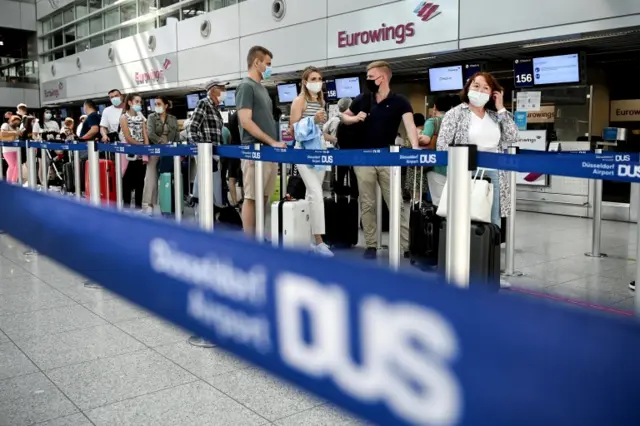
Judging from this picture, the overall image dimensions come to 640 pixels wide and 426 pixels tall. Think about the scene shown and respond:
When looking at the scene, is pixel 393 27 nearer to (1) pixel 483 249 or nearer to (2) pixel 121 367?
(1) pixel 483 249

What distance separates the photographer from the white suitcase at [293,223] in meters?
5.42

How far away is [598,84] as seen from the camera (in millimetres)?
12898

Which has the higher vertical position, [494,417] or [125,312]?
[494,417]

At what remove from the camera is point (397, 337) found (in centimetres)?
77

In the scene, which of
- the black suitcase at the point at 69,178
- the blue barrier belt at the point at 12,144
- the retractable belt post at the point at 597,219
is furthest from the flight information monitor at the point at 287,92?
the retractable belt post at the point at 597,219

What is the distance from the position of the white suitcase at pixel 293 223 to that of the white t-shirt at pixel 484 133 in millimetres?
1699

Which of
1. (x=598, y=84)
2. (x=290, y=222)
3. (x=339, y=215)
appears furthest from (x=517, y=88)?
(x=290, y=222)

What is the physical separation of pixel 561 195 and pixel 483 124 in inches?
228

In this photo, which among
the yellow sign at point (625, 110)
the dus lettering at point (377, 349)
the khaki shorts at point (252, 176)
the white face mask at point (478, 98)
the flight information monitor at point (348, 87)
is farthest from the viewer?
the yellow sign at point (625, 110)

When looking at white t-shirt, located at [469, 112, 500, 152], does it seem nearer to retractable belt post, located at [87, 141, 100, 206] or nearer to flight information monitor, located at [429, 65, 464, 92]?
retractable belt post, located at [87, 141, 100, 206]

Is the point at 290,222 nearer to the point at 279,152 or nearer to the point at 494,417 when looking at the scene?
the point at 279,152

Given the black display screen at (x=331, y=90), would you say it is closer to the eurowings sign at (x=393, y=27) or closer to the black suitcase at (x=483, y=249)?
the eurowings sign at (x=393, y=27)

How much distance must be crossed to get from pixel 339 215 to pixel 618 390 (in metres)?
5.75

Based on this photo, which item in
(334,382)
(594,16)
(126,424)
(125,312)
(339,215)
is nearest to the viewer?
(334,382)
